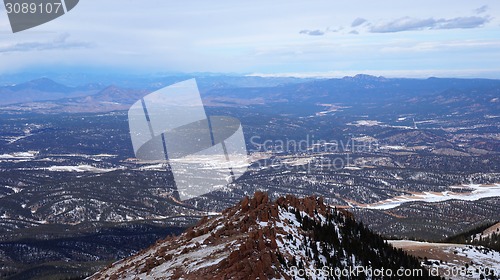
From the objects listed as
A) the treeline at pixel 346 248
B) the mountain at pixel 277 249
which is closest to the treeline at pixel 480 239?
the treeline at pixel 346 248

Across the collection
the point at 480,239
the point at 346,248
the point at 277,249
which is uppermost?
the point at 277,249

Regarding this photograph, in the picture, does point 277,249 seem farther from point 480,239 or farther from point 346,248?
point 480,239

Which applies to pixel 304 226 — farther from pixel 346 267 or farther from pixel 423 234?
pixel 423 234

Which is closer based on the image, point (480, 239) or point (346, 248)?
point (346, 248)

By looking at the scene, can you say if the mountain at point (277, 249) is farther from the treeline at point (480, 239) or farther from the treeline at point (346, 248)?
the treeline at point (480, 239)

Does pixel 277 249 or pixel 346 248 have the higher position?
pixel 277 249

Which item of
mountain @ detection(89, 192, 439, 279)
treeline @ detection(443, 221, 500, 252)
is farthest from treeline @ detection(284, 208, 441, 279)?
treeline @ detection(443, 221, 500, 252)

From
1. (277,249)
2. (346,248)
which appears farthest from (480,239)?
(277,249)

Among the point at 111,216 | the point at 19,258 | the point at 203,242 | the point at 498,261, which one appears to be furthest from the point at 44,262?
the point at 498,261

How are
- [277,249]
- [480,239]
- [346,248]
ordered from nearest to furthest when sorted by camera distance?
[277,249] < [346,248] < [480,239]
